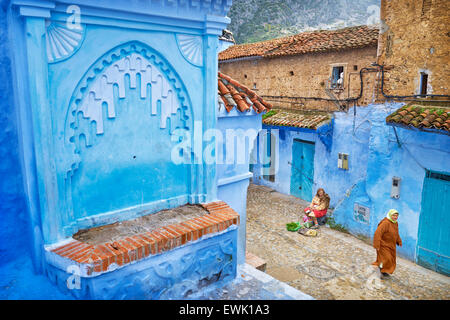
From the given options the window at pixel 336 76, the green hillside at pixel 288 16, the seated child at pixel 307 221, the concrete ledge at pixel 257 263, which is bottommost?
the seated child at pixel 307 221

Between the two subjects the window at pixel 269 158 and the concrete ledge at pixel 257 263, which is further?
the window at pixel 269 158

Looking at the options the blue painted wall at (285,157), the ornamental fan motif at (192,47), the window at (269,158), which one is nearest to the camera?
the ornamental fan motif at (192,47)

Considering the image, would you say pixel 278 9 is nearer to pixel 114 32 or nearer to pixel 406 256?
pixel 406 256

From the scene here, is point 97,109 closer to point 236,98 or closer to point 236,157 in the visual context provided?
point 236,98

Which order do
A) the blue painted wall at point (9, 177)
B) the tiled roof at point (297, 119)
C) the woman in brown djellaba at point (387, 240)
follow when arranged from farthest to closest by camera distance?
the tiled roof at point (297, 119)
the woman in brown djellaba at point (387, 240)
the blue painted wall at point (9, 177)

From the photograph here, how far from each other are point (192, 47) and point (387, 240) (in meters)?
5.67

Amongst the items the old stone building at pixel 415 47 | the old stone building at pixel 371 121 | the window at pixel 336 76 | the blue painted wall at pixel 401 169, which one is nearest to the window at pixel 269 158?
the old stone building at pixel 371 121

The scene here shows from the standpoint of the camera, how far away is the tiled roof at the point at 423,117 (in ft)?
21.2

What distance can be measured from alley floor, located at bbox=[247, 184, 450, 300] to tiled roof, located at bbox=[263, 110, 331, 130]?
3.06 metres

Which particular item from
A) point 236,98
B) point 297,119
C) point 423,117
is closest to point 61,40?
point 236,98

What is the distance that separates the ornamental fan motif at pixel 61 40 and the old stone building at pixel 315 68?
320 inches

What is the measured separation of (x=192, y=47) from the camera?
13.7 ft

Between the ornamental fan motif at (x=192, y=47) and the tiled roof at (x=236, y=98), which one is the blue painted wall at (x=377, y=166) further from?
the ornamental fan motif at (x=192, y=47)
